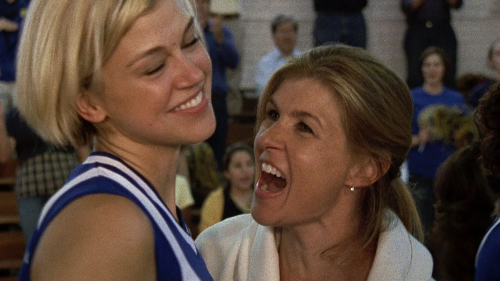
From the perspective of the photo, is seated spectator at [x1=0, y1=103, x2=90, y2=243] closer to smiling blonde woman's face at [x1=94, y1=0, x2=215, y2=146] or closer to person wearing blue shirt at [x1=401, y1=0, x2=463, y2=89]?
smiling blonde woman's face at [x1=94, y1=0, x2=215, y2=146]

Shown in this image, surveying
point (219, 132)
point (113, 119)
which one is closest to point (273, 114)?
point (113, 119)

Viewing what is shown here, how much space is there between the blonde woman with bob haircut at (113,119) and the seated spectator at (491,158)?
90cm

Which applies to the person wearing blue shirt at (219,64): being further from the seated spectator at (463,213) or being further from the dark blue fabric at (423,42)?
the seated spectator at (463,213)

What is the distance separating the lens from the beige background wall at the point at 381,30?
323 inches

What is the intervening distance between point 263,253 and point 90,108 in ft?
2.73

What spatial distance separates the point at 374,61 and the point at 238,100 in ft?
20.0

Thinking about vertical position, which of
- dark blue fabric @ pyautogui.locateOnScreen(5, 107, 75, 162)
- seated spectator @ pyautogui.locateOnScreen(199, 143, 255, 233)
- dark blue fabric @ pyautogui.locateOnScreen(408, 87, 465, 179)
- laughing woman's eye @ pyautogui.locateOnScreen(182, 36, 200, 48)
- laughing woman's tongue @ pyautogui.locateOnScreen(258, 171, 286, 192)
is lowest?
seated spectator @ pyautogui.locateOnScreen(199, 143, 255, 233)

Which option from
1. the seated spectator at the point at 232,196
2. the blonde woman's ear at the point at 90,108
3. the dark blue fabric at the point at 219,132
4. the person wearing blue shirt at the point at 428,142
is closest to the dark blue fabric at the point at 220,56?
the dark blue fabric at the point at 219,132

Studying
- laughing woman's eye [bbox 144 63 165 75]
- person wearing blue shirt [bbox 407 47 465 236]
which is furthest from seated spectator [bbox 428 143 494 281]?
person wearing blue shirt [bbox 407 47 465 236]

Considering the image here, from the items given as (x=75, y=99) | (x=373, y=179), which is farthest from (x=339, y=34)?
(x=75, y=99)

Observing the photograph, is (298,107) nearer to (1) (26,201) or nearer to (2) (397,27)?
(1) (26,201)

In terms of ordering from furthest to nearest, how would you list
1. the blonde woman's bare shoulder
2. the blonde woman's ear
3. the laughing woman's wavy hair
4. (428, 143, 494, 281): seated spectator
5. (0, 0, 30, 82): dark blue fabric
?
(0, 0, 30, 82): dark blue fabric, (428, 143, 494, 281): seated spectator, the laughing woman's wavy hair, the blonde woman's ear, the blonde woman's bare shoulder

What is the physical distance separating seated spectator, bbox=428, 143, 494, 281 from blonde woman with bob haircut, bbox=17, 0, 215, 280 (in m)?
1.20

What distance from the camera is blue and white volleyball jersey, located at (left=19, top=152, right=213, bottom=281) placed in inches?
51.6
